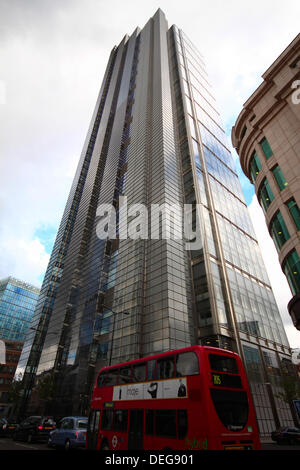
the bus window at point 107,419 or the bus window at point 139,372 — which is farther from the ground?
the bus window at point 139,372

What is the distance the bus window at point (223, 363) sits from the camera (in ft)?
29.6

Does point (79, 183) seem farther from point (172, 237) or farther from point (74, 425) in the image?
point (74, 425)

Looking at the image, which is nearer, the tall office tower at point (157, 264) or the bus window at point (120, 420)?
the bus window at point (120, 420)

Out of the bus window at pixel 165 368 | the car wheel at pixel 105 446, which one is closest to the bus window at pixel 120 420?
the car wheel at pixel 105 446

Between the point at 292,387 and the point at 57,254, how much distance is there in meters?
54.1

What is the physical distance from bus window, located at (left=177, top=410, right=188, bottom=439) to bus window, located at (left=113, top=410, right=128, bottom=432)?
3304 mm

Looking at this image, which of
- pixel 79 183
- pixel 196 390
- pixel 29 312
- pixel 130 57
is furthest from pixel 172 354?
pixel 130 57

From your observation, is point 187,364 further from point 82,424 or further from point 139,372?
point 82,424

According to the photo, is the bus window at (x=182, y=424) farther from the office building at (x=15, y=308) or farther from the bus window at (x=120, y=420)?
the office building at (x=15, y=308)

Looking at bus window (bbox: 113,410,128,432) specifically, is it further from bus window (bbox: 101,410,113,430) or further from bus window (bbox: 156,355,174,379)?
bus window (bbox: 156,355,174,379)

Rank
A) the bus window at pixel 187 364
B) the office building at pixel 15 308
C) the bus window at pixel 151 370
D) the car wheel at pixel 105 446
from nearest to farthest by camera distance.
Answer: the bus window at pixel 187 364 < the bus window at pixel 151 370 < the car wheel at pixel 105 446 < the office building at pixel 15 308

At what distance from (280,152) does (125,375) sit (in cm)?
1783

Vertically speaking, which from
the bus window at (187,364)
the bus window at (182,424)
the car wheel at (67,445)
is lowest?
the car wheel at (67,445)

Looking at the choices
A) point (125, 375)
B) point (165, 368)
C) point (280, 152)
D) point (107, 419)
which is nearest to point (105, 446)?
point (107, 419)
